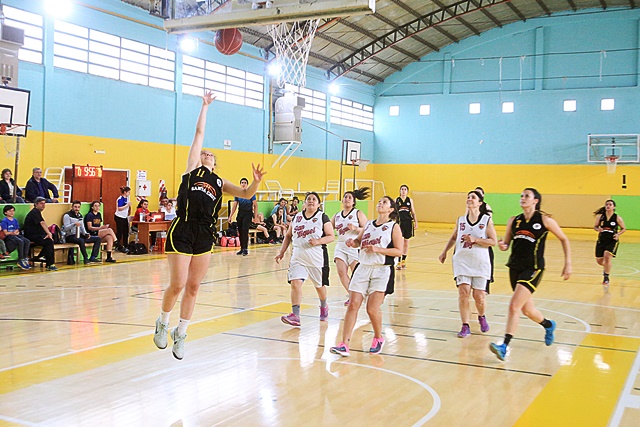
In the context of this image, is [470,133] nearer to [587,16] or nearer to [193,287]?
[587,16]

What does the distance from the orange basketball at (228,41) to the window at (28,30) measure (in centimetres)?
628

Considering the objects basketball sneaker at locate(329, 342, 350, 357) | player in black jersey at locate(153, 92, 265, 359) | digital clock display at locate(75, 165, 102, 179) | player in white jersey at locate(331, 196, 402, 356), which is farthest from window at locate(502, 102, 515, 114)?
player in black jersey at locate(153, 92, 265, 359)

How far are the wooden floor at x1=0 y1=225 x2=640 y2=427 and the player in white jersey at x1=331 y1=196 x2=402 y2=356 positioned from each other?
293mm

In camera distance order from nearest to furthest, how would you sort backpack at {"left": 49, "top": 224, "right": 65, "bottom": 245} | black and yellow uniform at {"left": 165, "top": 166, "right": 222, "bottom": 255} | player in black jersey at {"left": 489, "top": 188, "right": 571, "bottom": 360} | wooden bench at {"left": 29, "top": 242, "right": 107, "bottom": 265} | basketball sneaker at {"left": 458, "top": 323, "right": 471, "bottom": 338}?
black and yellow uniform at {"left": 165, "top": 166, "right": 222, "bottom": 255} → player in black jersey at {"left": 489, "top": 188, "right": 571, "bottom": 360} → basketball sneaker at {"left": 458, "top": 323, "right": 471, "bottom": 338} → wooden bench at {"left": 29, "top": 242, "right": 107, "bottom": 265} → backpack at {"left": 49, "top": 224, "right": 65, "bottom": 245}

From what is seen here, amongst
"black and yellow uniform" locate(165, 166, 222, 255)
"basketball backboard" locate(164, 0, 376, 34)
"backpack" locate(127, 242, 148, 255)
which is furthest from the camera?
"backpack" locate(127, 242, 148, 255)

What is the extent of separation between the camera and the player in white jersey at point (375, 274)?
639cm

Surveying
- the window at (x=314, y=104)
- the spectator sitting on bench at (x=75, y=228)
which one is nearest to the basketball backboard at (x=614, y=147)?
the window at (x=314, y=104)

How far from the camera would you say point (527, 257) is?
6.51 meters

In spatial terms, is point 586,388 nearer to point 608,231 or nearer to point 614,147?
point 608,231

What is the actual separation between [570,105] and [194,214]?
87.9 feet

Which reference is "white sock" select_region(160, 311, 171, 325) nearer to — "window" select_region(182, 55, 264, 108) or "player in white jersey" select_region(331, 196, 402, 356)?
"player in white jersey" select_region(331, 196, 402, 356)

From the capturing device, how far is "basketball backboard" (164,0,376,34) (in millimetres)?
9922

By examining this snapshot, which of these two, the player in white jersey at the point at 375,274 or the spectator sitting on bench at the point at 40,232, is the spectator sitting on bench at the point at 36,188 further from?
the player in white jersey at the point at 375,274

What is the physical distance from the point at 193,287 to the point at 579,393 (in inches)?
133
